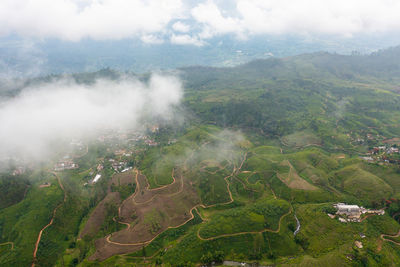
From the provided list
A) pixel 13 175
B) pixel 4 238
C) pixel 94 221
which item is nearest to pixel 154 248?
pixel 94 221

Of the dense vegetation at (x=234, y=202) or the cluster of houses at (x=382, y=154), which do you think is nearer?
the dense vegetation at (x=234, y=202)

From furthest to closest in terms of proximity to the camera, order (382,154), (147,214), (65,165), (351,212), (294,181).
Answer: (65,165) → (382,154) → (294,181) → (147,214) → (351,212)

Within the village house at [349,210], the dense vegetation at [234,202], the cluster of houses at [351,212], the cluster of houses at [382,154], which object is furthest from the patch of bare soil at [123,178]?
the cluster of houses at [382,154]

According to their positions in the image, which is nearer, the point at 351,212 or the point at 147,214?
the point at 351,212

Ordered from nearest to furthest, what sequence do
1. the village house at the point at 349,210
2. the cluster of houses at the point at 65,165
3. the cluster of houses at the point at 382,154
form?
the village house at the point at 349,210, the cluster of houses at the point at 382,154, the cluster of houses at the point at 65,165

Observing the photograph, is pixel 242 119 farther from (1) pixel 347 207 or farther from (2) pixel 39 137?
(2) pixel 39 137

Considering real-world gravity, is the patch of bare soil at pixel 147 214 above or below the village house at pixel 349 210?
below

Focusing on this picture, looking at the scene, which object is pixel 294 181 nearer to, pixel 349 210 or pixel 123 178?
pixel 349 210

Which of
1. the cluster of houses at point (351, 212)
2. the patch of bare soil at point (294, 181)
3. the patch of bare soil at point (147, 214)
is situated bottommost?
the patch of bare soil at point (147, 214)

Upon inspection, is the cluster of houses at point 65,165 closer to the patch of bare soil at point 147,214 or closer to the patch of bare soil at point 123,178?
the patch of bare soil at point 123,178

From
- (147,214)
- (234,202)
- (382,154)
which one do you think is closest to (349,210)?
(234,202)
